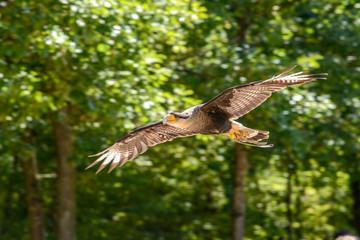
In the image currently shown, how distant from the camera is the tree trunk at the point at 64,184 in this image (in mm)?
9805

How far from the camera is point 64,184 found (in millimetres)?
9914

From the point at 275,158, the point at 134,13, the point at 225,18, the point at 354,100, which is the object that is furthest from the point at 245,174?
the point at 134,13

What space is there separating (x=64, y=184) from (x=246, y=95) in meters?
5.32

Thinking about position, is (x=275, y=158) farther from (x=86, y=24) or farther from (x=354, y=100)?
(x=86, y=24)

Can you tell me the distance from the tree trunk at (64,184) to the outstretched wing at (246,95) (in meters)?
4.85

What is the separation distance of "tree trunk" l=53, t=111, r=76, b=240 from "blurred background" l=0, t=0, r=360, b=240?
2cm

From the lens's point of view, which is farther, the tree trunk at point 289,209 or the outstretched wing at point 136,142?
the tree trunk at point 289,209

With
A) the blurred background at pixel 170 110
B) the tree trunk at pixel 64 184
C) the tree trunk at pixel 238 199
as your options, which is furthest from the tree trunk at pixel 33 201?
the tree trunk at pixel 238 199

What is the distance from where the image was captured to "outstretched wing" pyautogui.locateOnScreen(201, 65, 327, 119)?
502cm

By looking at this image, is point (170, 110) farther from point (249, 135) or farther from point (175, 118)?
point (175, 118)

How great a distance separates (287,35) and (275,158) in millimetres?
2500

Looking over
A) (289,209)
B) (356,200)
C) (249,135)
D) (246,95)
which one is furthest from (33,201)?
(356,200)

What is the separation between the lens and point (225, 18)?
29.9ft

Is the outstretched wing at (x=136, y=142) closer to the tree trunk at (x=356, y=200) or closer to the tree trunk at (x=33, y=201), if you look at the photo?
the tree trunk at (x=33, y=201)
